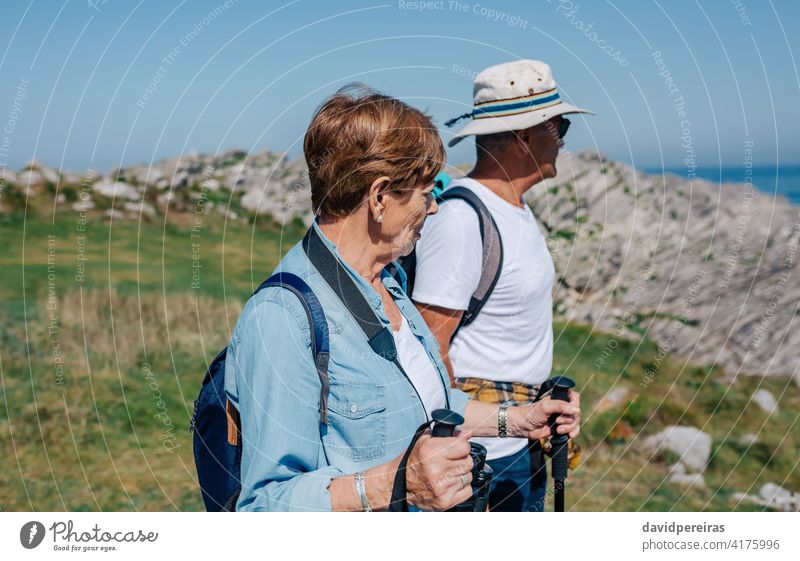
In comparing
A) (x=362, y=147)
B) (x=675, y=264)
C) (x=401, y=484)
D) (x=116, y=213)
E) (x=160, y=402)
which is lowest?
(x=160, y=402)

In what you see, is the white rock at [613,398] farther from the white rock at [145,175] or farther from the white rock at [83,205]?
the white rock at [145,175]

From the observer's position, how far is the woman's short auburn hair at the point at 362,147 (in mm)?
2551

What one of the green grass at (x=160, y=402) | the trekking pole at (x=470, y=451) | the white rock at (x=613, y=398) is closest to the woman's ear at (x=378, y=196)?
the trekking pole at (x=470, y=451)

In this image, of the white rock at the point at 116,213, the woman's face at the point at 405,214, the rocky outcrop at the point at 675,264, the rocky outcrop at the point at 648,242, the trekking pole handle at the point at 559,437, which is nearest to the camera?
the woman's face at the point at 405,214

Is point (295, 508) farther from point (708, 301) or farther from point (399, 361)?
point (708, 301)

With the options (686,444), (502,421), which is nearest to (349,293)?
(502,421)

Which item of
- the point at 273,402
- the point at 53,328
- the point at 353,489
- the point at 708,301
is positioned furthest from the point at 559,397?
the point at 708,301

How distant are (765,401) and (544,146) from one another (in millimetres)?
5487

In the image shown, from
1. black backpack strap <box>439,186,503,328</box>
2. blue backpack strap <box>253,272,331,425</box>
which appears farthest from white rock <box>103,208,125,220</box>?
blue backpack strap <box>253,272,331,425</box>

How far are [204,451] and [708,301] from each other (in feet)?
29.8

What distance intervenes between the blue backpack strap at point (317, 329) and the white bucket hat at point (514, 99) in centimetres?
175

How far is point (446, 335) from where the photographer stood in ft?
11.7

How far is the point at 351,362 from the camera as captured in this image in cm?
248

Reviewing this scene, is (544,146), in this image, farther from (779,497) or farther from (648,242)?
(648,242)
